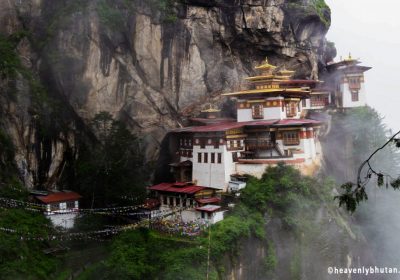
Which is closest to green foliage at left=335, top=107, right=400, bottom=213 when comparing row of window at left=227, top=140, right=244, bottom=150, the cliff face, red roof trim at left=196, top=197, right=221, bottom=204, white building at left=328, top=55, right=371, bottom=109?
white building at left=328, top=55, right=371, bottom=109

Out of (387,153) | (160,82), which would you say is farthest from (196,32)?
(387,153)

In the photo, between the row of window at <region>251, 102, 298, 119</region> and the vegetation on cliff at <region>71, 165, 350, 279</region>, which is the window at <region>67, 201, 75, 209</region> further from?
the row of window at <region>251, 102, 298, 119</region>

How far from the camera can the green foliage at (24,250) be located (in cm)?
2133

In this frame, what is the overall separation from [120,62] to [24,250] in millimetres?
13893

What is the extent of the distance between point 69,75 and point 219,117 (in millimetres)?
10918

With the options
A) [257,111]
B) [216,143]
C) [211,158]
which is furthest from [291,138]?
[211,158]

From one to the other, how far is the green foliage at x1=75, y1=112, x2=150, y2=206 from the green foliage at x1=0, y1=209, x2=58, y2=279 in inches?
145

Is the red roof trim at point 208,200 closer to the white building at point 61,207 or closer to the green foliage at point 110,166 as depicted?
the green foliage at point 110,166

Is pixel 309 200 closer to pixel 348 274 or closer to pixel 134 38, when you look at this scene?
pixel 348 274

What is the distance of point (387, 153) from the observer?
35750 millimetres

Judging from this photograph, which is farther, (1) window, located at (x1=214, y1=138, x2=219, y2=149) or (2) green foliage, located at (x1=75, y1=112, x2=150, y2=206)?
(1) window, located at (x1=214, y1=138, x2=219, y2=149)

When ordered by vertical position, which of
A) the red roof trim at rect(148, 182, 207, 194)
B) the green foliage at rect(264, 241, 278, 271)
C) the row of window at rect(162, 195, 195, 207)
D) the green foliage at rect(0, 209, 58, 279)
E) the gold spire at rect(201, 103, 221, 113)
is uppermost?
the gold spire at rect(201, 103, 221, 113)

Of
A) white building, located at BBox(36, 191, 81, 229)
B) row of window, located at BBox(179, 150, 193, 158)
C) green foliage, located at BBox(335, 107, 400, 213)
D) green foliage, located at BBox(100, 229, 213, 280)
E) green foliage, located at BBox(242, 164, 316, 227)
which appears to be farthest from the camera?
green foliage, located at BBox(335, 107, 400, 213)

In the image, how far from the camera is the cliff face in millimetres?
30008
